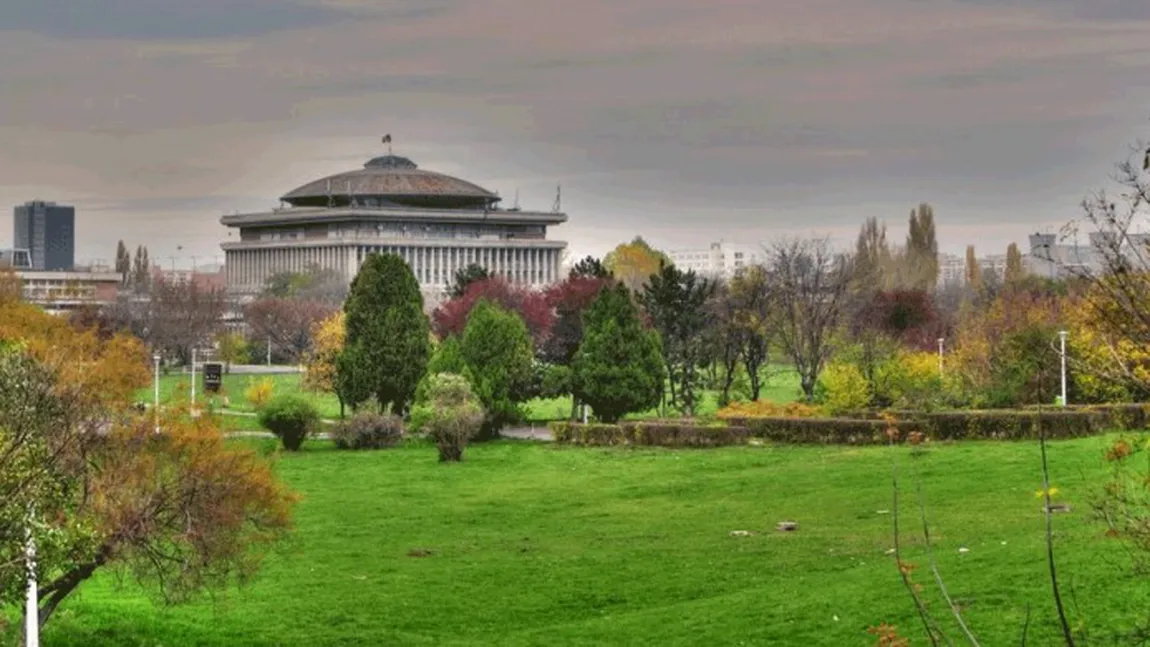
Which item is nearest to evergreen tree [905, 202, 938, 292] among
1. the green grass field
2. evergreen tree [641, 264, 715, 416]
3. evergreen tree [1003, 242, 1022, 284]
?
evergreen tree [1003, 242, 1022, 284]

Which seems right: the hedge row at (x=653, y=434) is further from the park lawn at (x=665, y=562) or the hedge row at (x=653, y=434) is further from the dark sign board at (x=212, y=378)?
the dark sign board at (x=212, y=378)

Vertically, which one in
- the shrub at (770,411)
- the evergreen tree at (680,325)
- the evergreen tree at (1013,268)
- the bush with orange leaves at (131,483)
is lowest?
the bush with orange leaves at (131,483)

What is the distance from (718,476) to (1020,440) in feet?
23.3

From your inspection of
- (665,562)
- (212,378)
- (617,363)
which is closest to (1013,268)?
(617,363)

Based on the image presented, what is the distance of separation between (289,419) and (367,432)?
7.54ft

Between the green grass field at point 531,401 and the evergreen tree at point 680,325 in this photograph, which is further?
the green grass field at point 531,401

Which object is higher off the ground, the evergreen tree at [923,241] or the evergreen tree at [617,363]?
the evergreen tree at [923,241]

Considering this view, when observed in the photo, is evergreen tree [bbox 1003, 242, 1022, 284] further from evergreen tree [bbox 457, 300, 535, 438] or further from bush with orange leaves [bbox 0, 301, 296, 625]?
bush with orange leaves [bbox 0, 301, 296, 625]

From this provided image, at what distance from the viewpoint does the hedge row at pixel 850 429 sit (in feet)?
141

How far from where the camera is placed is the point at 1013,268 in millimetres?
117875

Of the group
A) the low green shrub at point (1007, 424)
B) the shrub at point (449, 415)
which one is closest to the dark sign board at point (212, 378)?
the shrub at point (449, 415)

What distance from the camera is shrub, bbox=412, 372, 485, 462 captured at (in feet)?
167

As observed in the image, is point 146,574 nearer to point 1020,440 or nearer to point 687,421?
point 1020,440

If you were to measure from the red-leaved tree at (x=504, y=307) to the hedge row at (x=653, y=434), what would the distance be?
29.0 m
